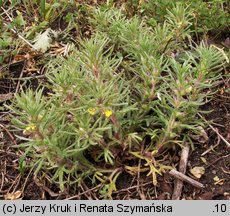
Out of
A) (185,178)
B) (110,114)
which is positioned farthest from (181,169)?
(110,114)

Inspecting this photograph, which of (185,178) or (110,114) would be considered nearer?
(110,114)

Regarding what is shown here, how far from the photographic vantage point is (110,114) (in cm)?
228

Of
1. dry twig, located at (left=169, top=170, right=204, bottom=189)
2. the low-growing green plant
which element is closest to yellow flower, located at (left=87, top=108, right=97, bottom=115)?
the low-growing green plant

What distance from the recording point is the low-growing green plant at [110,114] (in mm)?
2301

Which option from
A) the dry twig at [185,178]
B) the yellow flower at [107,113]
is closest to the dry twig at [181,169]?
the dry twig at [185,178]

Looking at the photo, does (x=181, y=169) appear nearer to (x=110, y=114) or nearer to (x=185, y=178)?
(x=185, y=178)

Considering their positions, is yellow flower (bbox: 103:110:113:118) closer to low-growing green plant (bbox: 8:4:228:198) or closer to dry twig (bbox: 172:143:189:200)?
low-growing green plant (bbox: 8:4:228:198)

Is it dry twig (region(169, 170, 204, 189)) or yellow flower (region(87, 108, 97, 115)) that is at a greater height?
yellow flower (region(87, 108, 97, 115))

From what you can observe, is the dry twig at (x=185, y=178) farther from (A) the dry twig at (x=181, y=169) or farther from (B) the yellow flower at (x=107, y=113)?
(B) the yellow flower at (x=107, y=113)

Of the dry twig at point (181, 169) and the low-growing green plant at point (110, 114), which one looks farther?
the dry twig at point (181, 169)

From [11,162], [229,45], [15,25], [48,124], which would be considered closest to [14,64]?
[15,25]

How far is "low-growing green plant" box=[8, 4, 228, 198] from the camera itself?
90.6 inches

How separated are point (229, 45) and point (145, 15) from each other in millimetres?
663

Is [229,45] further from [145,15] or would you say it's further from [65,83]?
[65,83]
